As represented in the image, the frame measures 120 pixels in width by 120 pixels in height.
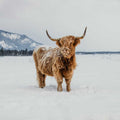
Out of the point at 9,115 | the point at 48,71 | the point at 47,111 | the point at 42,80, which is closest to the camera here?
the point at 9,115

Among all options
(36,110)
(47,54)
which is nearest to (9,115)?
(36,110)

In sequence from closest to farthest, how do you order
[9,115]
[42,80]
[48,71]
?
[9,115] → [48,71] → [42,80]

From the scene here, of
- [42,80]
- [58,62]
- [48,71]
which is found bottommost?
[42,80]

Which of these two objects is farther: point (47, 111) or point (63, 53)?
point (63, 53)

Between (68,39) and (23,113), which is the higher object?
(68,39)

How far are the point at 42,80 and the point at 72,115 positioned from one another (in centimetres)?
321

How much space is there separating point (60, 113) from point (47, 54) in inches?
111

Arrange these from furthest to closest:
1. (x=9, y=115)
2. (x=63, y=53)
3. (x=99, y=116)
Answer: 1. (x=63, y=53)
2. (x=9, y=115)
3. (x=99, y=116)

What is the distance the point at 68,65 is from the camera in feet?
14.4

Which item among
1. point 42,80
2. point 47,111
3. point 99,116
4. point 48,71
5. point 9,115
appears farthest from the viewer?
point 42,80

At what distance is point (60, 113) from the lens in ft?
8.39

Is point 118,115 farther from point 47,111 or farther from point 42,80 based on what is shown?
point 42,80

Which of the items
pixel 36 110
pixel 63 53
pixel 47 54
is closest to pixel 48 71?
pixel 47 54

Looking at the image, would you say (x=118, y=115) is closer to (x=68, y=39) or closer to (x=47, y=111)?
(x=47, y=111)
